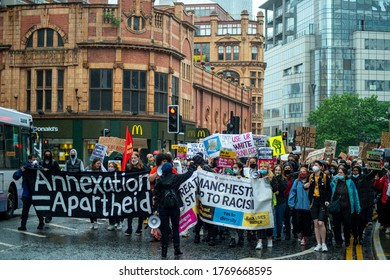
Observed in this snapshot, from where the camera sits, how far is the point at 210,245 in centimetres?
1417

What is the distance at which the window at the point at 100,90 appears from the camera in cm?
4550

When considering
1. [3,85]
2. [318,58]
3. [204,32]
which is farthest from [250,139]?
[318,58]

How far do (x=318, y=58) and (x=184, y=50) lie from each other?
152 feet

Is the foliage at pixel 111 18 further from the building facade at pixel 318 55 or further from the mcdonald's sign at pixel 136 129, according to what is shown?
the building facade at pixel 318 55

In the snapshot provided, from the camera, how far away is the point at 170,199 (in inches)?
450

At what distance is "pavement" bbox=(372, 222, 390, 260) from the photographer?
11.5 meters

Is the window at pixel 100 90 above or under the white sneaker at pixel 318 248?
above

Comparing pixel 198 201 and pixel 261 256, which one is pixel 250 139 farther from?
pixel 261 256

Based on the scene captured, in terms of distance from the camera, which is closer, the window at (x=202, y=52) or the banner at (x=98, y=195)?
the banner at (x=98, y=195)

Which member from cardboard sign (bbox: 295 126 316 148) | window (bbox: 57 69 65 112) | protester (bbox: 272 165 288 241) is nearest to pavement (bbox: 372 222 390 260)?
protester (bbox: 272 165 288 241)

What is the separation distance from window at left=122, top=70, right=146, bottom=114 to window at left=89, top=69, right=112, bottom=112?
3.27 ft

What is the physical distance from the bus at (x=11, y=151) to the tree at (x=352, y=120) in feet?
208

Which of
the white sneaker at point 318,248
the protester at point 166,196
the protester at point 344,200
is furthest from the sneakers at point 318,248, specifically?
the protester at point 166,196

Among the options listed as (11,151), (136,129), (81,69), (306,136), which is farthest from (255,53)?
(11,151)
